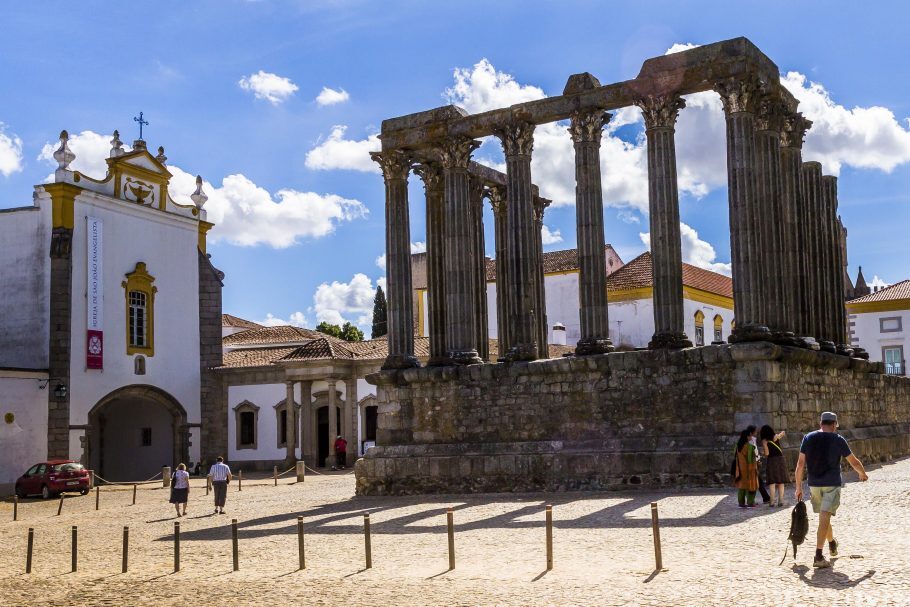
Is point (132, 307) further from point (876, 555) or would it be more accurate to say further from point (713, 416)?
point (876, 555)

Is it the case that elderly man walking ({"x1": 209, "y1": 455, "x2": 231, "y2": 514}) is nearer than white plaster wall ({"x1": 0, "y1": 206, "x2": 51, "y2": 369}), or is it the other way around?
elderly man walking ({"x1": 209, "y1": 455, "x2": 231, "y2": 514})

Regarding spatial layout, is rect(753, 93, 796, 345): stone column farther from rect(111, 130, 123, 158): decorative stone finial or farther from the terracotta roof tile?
the terracotta roof tile

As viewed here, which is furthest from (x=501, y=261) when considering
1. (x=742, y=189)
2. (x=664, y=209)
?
(x=742, y=189)

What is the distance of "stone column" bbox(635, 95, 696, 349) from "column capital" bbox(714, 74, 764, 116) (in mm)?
1050

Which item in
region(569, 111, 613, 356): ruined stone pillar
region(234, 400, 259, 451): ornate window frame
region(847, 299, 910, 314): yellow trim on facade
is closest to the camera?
region(569, 111, 613, 356): ruined stone pillar

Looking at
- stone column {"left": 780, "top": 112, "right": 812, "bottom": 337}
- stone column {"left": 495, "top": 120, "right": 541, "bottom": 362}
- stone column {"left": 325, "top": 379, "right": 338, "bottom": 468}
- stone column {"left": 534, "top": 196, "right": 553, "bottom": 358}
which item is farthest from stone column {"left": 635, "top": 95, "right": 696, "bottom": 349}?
stone column {"left": 325, "top": 379, "right": 338, "bottom": 468}

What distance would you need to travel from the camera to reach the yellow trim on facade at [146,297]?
38.2 metres

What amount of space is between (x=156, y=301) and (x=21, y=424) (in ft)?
24.9

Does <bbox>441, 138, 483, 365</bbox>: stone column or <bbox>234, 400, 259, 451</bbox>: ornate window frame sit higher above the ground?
<bbox>441, 138, 483, 365</bbox>: stone column

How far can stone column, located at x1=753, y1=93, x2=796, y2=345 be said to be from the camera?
71.7 feet

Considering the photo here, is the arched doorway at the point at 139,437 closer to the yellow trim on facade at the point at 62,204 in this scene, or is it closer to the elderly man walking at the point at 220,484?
the yellow trim on facade at the point at 62,204

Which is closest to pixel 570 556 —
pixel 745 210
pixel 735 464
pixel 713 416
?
pixel 735 464

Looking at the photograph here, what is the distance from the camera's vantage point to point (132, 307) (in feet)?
127

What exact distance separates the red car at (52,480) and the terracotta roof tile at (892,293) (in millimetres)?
39360
